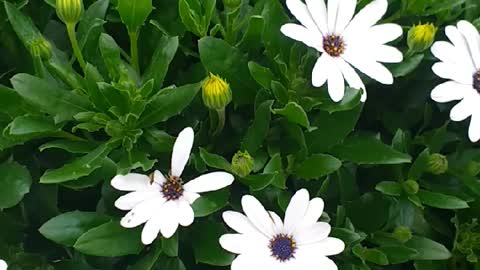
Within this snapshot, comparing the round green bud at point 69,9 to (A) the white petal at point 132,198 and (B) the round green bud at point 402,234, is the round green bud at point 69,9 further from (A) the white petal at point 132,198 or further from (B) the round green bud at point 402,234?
(B) the round green bud at point 402,234

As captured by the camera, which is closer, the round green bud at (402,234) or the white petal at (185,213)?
the white petal at (185,213)

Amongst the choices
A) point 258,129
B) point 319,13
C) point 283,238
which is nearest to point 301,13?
point 319,13

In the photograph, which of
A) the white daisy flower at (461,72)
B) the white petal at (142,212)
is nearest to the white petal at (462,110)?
the white daisy flower at (461,72)

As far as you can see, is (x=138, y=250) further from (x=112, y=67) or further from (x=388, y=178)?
(x=388, y=178)

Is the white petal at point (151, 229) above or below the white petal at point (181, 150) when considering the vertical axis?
below

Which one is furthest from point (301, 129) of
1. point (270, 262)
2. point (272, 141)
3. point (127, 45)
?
point (127, 45)

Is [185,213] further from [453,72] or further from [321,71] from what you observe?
[453,72]

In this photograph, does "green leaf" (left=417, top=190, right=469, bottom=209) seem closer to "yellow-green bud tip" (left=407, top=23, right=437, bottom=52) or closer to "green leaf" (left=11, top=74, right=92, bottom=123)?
"yellow-green bud tip" (left=407, top=23, right=437, bottom=52)

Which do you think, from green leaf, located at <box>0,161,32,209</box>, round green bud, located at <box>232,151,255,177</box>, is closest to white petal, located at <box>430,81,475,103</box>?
round green bud, located at <box>232,151,255,177</box>
